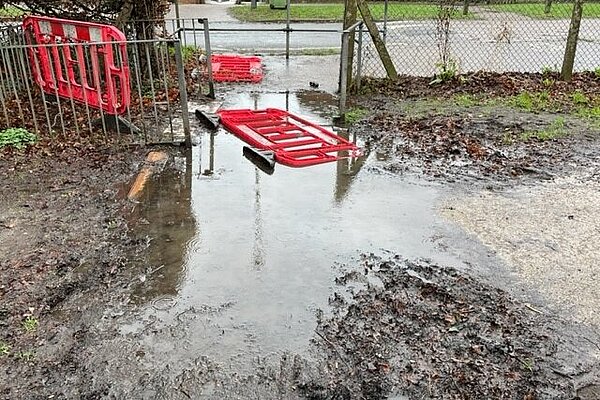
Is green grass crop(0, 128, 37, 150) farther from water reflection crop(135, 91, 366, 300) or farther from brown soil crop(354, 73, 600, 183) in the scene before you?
brown soil crop(354, 73, 600, 183)

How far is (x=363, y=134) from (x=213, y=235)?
10.6 ft

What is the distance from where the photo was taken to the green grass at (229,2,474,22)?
20.0 metres

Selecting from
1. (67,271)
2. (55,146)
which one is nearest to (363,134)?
(55,146)

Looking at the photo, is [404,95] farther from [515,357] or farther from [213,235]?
[515,357]

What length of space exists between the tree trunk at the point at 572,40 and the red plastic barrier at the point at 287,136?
493 centimetres

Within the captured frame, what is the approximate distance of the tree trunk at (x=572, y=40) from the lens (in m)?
8.85

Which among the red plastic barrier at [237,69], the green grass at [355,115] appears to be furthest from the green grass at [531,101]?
the red plastic barrier at [237,69]

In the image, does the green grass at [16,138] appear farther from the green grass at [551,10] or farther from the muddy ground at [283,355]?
the green grass at [551,10]

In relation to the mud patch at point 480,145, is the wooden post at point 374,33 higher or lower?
higher

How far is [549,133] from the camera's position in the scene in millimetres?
Answer: 6969

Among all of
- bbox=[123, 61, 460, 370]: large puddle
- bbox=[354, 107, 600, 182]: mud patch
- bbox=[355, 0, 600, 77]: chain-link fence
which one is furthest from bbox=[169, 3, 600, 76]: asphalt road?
bbox=[123, 61, 460, 370]: large puddle

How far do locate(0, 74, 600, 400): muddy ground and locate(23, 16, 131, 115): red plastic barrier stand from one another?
1292mm

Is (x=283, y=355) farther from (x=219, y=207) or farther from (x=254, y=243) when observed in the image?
(x=219, y=207)

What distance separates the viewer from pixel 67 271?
384 cm
